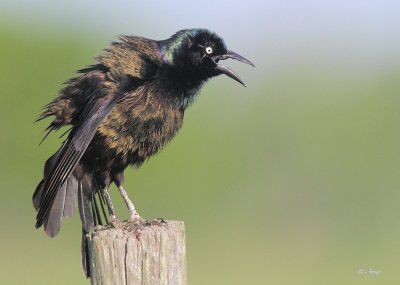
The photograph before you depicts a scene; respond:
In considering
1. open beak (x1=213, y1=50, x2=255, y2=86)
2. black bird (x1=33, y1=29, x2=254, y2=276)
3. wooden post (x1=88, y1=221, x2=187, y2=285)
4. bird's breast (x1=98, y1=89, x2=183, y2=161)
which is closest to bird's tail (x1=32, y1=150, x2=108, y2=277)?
black bird (x1=33, y1=29, x2=254, y2=276)

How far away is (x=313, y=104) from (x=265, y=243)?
5584mm

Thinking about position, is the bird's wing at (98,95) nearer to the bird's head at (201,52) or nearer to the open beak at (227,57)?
the bird's head at (201,52)

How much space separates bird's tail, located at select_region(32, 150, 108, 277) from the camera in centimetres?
667

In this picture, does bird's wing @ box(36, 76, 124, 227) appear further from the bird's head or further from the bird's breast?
the bird's head

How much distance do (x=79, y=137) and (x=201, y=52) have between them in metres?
1.54

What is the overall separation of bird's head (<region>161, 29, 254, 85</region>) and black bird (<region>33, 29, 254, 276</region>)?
129 mm

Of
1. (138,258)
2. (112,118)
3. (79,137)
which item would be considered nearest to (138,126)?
(112,118)

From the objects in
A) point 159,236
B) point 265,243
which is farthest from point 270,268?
point 159,236

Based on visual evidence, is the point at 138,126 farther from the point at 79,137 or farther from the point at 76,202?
the point at 76,202

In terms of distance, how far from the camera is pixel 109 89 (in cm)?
705

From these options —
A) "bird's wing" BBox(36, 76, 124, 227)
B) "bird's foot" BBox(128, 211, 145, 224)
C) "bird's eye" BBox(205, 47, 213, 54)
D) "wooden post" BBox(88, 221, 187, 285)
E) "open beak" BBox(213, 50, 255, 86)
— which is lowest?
"wooden post" BBox(88, 221, 187, 285)

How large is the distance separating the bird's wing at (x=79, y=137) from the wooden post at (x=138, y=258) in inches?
39.3

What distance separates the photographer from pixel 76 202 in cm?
705

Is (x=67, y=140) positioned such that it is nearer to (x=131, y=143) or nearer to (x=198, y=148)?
(x=131, y=143)
